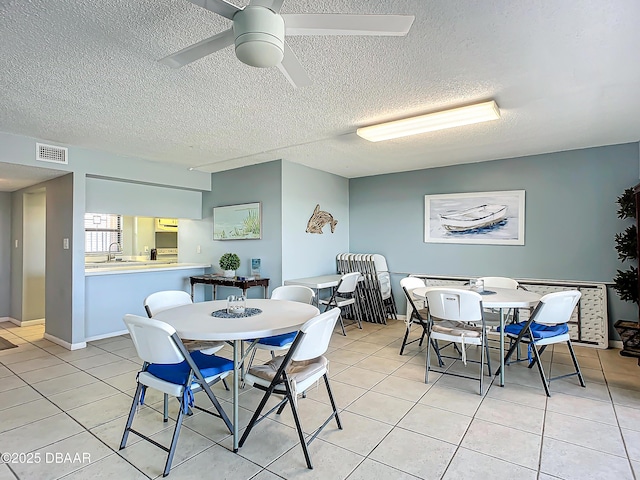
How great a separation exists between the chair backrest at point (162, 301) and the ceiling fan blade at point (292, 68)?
197 cm

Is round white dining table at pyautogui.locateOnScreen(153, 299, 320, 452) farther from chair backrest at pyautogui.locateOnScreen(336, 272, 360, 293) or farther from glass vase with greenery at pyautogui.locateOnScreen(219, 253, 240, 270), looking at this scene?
glass vase with greenery at pyautogui.locateOnScreen(219, 253, 240, 270)

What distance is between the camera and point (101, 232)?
23.8 ft

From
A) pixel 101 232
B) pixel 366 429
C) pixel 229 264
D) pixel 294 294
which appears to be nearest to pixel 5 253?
pixel 101 232

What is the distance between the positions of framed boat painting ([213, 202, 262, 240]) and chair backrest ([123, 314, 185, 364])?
3174 mm

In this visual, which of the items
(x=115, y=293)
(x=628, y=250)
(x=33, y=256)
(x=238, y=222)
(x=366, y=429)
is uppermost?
(x=238, y=222)

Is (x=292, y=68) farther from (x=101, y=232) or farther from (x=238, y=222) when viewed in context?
(x=101, y=232)

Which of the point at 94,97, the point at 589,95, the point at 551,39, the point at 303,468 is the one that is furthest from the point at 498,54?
the point at 94,97

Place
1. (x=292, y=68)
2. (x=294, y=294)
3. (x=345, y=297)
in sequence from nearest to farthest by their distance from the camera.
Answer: (x=292, y=68) → (x=294, y=294) → (x=345, y=297)

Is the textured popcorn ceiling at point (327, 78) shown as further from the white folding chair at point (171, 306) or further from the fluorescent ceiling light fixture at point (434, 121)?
the white folding chair at point (171, 306)

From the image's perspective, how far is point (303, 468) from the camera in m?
1.97

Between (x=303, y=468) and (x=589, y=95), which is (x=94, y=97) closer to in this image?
(x=303, y=468)

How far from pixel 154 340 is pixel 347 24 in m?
1.77

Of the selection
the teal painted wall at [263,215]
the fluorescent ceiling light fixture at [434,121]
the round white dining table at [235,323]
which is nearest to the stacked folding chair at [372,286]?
the teal painted wall at [263,215]

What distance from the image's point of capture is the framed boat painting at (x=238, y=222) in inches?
202
